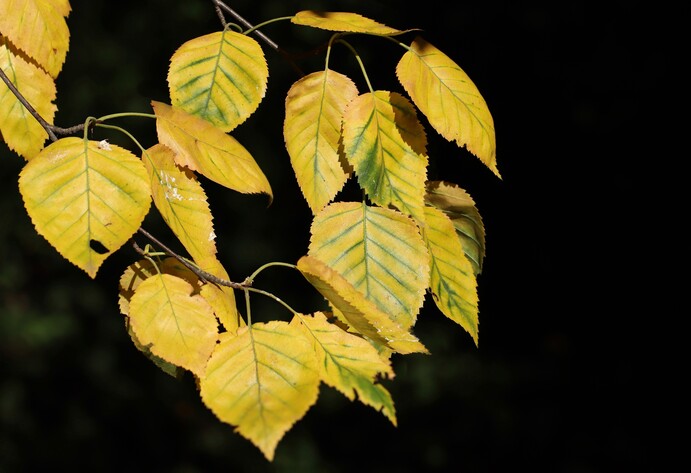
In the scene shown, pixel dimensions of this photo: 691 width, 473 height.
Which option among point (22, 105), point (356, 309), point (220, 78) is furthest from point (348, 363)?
point (22, 105)

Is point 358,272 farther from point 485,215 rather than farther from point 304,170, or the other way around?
point 485,215

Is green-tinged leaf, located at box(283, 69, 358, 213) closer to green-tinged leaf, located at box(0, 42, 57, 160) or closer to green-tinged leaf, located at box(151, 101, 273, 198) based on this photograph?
green-tinged leaf, located at box(151, 101, 273, 198)

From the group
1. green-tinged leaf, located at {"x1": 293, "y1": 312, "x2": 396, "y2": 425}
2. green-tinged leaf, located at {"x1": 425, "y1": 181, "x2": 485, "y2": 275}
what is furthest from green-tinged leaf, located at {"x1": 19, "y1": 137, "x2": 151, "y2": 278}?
green-tinged leaf, located at {"x1": 425, "y1": 181, "x2": 485, "y2": 275}

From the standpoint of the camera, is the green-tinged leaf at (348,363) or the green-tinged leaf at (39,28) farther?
the green-tinged leaf at (39,28)

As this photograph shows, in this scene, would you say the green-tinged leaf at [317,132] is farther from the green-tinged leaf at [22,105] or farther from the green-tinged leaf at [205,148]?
the green-tinged leaf at [22,105]

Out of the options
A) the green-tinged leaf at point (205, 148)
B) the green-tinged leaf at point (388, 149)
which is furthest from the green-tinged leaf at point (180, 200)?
the green-tinged leaf at point (388, 149)
